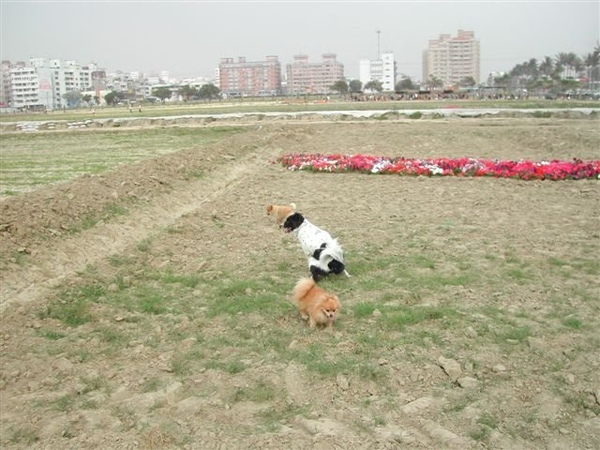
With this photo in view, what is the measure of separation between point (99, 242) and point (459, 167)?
32.7 ft

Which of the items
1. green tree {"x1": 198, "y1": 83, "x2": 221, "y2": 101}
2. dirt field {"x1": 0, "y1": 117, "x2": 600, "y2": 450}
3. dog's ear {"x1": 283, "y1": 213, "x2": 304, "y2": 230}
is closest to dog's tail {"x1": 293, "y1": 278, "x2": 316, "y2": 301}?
dirt field {"x1": 0, "y1": 117, "x2": 600, "y2": 450}

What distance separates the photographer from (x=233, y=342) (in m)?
6.38

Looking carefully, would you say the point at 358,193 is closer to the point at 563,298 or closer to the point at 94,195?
the point at 94,195

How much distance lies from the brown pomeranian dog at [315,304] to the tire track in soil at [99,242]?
11.3 ft

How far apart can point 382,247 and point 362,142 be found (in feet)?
50.3

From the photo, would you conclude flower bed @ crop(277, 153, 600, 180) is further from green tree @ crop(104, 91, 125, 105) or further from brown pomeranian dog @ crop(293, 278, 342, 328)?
green tree @ crop(104, 91, 125, 105)

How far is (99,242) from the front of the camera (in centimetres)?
1052

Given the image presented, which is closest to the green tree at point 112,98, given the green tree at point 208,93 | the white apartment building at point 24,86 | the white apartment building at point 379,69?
the green tree at point 208,93

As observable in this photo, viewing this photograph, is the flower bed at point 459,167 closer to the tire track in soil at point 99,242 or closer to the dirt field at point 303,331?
the dirt field at point 303,331

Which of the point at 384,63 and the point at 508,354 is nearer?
the point at 508,354

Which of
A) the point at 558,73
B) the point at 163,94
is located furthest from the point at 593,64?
the point at 163,94

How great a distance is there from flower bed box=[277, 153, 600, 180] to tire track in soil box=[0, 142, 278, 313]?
257cm

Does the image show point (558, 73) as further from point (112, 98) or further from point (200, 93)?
point (112, 98)

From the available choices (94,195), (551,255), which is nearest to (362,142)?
(94,195)
